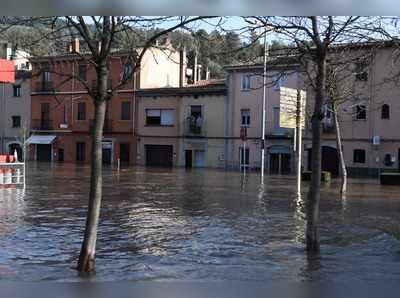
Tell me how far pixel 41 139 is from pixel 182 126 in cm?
1747

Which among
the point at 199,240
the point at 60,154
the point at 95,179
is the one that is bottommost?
the point at 199,240

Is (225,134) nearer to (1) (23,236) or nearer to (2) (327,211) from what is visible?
(2) (327,211)

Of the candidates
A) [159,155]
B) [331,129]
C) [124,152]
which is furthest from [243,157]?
[124,152]

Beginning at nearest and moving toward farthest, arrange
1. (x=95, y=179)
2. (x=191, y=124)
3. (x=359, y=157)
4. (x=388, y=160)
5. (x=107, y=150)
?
(x=95, y=179), (x=388, y=160), (x=359, y=157), (x=191, y=124), (x=107, y=150)

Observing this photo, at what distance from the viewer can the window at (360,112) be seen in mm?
46875

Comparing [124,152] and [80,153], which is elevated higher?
[124,152]

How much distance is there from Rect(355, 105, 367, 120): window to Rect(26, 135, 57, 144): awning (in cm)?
3367

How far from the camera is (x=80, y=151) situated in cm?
6650

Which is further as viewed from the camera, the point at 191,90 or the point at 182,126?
the point at 182,126

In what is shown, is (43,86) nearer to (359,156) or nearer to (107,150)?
(107,150)

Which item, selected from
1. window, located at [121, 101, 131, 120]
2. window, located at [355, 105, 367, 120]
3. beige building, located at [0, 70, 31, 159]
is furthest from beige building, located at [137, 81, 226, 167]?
beige building, located at [0, 70, 31, 159]

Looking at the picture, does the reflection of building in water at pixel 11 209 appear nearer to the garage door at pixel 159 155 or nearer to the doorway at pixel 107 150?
the garage door at pixel 159 155

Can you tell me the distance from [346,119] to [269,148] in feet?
24.7

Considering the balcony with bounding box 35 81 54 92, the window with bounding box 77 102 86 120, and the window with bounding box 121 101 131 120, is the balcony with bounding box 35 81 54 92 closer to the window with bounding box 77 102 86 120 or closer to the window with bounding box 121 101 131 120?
the window with bounding box 77 102 86 120
